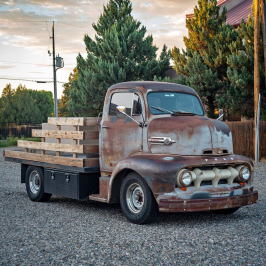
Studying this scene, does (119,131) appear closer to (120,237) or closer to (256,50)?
(120,237)

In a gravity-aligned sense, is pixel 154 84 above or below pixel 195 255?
above

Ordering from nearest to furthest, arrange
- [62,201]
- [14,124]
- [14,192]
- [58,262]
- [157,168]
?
[58,262] < [157,168] < [62,201] < [14,192] < [14,124]

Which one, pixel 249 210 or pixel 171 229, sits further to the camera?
pixel 249 210

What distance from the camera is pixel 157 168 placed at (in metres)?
8.50

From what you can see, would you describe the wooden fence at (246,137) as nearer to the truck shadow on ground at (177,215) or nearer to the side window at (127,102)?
the truck shadow on ground at (177,215)

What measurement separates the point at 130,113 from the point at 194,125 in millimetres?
1255

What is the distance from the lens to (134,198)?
912 cm

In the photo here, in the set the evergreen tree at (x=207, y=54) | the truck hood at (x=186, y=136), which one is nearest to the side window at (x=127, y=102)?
the truck hood at (x=186, y=136)

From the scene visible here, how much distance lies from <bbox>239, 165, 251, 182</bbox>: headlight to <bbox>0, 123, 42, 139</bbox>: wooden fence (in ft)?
158

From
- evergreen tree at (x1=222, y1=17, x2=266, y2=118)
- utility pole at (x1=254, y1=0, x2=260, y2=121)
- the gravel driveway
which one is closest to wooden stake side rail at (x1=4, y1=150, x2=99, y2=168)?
the gravel driveway

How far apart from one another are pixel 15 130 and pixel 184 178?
5240 centimetres

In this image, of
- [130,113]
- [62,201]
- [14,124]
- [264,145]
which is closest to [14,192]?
[62,201]

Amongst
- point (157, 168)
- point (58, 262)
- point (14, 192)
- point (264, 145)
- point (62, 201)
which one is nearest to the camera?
point (58, 262)

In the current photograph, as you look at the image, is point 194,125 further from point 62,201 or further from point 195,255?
point 62,201
